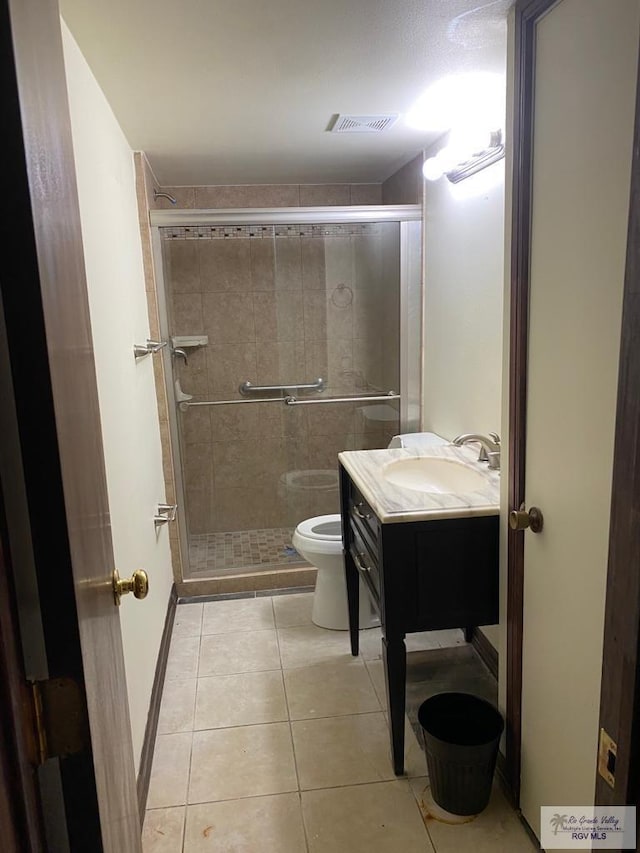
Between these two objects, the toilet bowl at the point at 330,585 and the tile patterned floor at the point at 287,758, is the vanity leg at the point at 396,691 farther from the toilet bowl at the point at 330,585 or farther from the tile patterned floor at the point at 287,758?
the toilet bowl at the point at 330,585

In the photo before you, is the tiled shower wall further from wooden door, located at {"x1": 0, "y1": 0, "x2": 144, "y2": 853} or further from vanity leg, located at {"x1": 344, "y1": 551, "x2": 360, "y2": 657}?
wooden door, located at {"x1": 0, "y1": 0, "x2": 144, "y2": 853}

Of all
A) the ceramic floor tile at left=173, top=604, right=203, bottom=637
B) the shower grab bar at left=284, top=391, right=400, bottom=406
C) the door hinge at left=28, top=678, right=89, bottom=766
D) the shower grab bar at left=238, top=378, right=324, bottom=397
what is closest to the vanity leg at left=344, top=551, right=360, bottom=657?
the ceramic floor tile at left=173, top=604, right=203, bottom=637

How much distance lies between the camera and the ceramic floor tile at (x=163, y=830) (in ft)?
5.53

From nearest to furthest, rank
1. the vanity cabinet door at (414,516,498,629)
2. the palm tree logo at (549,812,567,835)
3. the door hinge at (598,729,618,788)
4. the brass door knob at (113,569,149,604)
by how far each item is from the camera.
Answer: the door hinge at (598,729,618,788)
the brass door knob at (113,569,149,604)
the palm tree logo at (549,812,567,835)
the vanity cabinet door at (414,516,498,629)

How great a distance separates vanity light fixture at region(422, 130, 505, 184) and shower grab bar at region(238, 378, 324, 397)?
1.41 meters

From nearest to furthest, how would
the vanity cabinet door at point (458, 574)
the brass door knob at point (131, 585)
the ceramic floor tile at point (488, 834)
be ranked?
1. the brass door knob at point (131, 585)
2. the ceramic floor tile at point (488, 834)
3. the vanity cabinet door at point (458, 574)

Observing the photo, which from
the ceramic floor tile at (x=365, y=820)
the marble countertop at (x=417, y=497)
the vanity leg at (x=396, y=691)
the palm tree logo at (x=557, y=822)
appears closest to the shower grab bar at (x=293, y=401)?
the marble countertop at (x=417, y=497)

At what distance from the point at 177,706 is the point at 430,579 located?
1.16 metres

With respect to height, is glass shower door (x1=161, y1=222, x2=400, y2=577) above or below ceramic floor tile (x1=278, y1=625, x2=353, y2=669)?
above

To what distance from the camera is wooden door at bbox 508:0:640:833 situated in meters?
1.15

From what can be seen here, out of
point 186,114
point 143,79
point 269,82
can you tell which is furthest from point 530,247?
point 186,114

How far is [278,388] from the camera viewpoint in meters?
3.59

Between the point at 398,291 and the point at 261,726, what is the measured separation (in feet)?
7.00

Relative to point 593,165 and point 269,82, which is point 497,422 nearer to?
point 593,165
